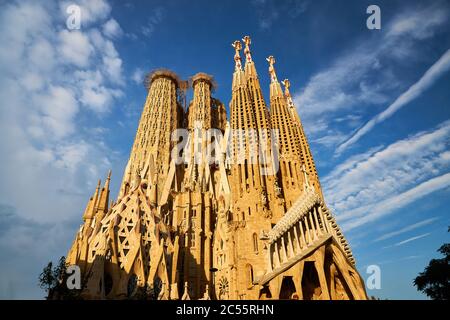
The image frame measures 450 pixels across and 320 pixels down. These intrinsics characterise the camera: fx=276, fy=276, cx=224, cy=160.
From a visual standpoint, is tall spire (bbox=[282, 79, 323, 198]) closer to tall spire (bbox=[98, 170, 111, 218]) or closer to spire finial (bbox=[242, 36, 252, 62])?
spire finial (bbox=[242, 36, 252, 62])

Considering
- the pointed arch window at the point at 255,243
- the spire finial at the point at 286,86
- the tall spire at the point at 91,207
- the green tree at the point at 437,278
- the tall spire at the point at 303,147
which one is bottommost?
the green tree at the point at 437,278

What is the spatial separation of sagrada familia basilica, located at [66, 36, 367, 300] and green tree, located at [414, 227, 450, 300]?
480 inches

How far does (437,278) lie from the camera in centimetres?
2488

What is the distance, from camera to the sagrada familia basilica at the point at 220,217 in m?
18.9

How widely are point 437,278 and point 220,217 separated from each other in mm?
21125

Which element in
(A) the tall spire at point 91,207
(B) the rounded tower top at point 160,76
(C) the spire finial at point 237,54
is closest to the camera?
(A) the tall spire at point 91,207

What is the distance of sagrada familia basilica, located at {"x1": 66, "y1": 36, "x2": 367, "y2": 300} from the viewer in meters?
18.9

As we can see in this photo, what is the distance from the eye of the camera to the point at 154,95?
45875mm

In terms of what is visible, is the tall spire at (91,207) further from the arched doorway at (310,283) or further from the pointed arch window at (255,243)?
the arched doorway at (310,283)

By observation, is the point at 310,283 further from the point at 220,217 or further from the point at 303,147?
the point at 303,147

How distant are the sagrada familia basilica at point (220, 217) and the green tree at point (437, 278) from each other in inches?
480

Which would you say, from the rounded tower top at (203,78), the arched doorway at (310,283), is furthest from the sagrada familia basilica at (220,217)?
the rounded tower top at (203,78)
